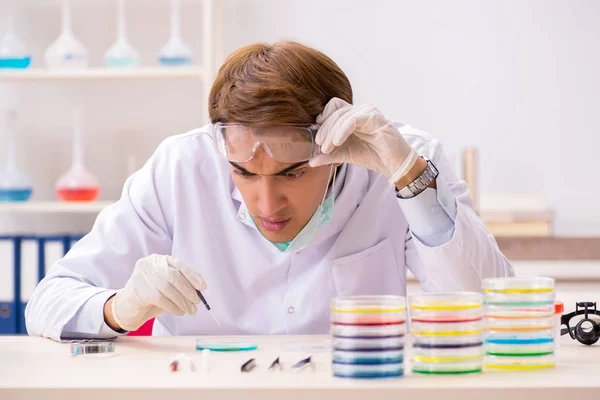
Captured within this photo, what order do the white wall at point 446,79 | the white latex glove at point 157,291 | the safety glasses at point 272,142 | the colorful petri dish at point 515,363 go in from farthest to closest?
the white wall at point 446,79, the safety glasses at point 272,142, the white latex glove at point 157,291, the colorful petri dish at point 515,363

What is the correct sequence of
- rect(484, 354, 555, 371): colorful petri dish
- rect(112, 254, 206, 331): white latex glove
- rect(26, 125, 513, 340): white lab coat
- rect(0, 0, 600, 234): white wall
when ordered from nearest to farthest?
rect(484, 354, 555, 371): colorful petri dish < rect(112, 254, 206, 331): white latex glove < rect(26, 125, 513, 340): white lab coat < rect(0, 0, 600, 234): white wall

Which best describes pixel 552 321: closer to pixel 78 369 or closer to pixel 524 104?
pixel 78 369

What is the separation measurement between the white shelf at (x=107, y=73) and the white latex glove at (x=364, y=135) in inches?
66.9

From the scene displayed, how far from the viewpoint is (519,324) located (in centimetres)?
116

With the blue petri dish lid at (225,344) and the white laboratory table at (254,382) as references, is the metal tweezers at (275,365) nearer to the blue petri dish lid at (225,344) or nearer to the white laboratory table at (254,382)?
the white laboratory table at (254,382)

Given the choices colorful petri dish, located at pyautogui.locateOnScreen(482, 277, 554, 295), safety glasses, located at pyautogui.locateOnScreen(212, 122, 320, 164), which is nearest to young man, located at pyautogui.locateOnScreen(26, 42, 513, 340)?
safety glasses, located at pyautogui.locateOnScreen(212, 122, 320, 164)

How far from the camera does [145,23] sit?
3572 mm

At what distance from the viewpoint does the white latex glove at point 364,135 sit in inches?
61.7

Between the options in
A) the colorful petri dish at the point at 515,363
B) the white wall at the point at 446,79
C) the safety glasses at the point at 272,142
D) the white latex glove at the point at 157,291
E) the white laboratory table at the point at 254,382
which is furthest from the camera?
the white wall at the point at 446,79

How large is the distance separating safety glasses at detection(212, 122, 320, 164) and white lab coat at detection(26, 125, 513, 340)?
249 mm

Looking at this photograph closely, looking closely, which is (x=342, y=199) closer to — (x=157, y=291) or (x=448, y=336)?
(x=157, y=291)

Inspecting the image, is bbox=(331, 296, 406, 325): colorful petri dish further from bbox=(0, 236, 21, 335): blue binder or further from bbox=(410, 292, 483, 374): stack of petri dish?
bbox=(0, 236, 21, 335): blue binder

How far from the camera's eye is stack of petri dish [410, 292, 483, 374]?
1096 mm

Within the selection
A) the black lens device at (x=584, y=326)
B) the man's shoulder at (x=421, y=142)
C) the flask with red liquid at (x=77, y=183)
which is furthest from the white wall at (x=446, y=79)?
the black lens device at (x=584, y=326)
